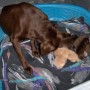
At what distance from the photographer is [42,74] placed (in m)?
1.90

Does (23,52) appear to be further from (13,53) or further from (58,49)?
(58,49)

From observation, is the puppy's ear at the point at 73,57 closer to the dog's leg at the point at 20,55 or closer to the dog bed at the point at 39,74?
the dog bed at the point at 39,74

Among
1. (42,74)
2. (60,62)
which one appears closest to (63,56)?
(60,62)

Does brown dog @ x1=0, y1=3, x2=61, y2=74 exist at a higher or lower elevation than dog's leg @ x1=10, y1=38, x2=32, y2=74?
higher

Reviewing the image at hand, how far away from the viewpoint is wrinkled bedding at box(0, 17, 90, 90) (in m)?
1.89

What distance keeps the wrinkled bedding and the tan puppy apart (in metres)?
0.03

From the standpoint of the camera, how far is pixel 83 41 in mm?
1948

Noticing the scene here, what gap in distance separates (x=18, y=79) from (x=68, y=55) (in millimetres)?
356

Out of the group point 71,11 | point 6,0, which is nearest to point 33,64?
point 71,11

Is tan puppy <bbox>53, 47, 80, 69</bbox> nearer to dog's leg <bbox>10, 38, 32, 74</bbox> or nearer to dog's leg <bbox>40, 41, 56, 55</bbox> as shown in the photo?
dog's leg <bbox>40, 41, 56, 55</bbox>

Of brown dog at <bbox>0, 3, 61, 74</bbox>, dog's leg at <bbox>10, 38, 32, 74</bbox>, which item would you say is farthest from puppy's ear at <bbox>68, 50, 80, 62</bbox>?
dog's leg at <bbox>10, 38, 32, 74</bbox>

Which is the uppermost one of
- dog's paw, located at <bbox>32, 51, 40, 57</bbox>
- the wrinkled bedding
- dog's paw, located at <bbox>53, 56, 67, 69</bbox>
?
dog's paw, located at <bbox>32, 51, 40, 57</bbox>

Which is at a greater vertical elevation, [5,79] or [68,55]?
[68,55]

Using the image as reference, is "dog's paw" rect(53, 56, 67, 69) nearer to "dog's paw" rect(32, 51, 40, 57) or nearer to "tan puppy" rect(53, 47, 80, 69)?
"tan puppy" rect(53, 47, 80, 69)
